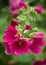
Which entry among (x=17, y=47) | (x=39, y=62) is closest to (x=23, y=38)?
(x=17, y=47)

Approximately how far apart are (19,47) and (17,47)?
0.4 inches

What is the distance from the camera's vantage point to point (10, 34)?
1.51m

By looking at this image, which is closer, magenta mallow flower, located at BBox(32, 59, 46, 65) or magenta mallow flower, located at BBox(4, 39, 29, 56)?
magenta mallow flower, located at BBox(4, 39, 29, 56)

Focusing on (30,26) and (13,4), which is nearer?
(30,26)

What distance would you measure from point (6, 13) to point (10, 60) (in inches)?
14.6

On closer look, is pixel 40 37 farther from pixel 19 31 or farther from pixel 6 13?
pixel 6 13

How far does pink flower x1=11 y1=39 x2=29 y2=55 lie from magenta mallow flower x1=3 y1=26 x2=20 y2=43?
0.08 ft

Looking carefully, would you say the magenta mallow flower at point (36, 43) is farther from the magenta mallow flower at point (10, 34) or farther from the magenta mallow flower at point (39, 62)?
the magenta mallow flower at point (39, 62)

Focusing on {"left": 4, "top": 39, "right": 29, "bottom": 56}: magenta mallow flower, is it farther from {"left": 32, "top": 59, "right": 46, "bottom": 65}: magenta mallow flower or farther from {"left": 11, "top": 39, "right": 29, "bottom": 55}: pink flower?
{"left": 32, "top": 59, "right": 46, "bottom": 65}: magenta mallow flower

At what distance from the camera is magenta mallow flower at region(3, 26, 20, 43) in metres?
1.49

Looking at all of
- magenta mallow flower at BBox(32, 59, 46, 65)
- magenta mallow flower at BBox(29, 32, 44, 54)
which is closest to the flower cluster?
magenta mallow flower at BBox(29, 32, 44, 54)

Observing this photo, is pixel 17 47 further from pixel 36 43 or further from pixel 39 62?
pixel 39 62

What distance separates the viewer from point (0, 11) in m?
2.45

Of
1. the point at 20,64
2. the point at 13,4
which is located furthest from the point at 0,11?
the point at 20,64
